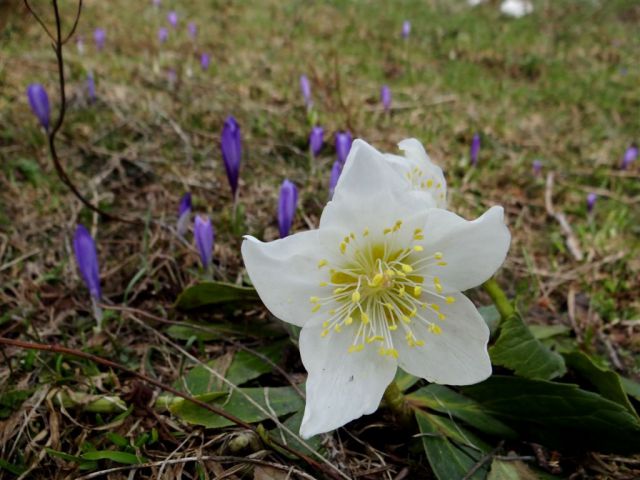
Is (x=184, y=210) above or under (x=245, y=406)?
above

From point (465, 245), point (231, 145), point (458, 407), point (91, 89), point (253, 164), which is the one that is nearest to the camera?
point (465, 245)

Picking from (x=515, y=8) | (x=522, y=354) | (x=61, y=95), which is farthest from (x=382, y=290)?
(x=515, y=8)

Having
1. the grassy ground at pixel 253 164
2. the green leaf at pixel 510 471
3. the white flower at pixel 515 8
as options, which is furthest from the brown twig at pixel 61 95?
the white flower at pixel 515 8

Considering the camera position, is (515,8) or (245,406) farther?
(515,8)

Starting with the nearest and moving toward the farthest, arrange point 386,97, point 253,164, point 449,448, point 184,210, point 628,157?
point 449,448
point 184,210
point 253,164
point 628,157
point 386,97

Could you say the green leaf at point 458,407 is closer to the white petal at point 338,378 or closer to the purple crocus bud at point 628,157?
the white petal at point 338,378

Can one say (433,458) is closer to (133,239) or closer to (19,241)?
(133,239)

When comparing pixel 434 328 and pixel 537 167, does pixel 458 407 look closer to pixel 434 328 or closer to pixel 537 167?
pixel 434 328
